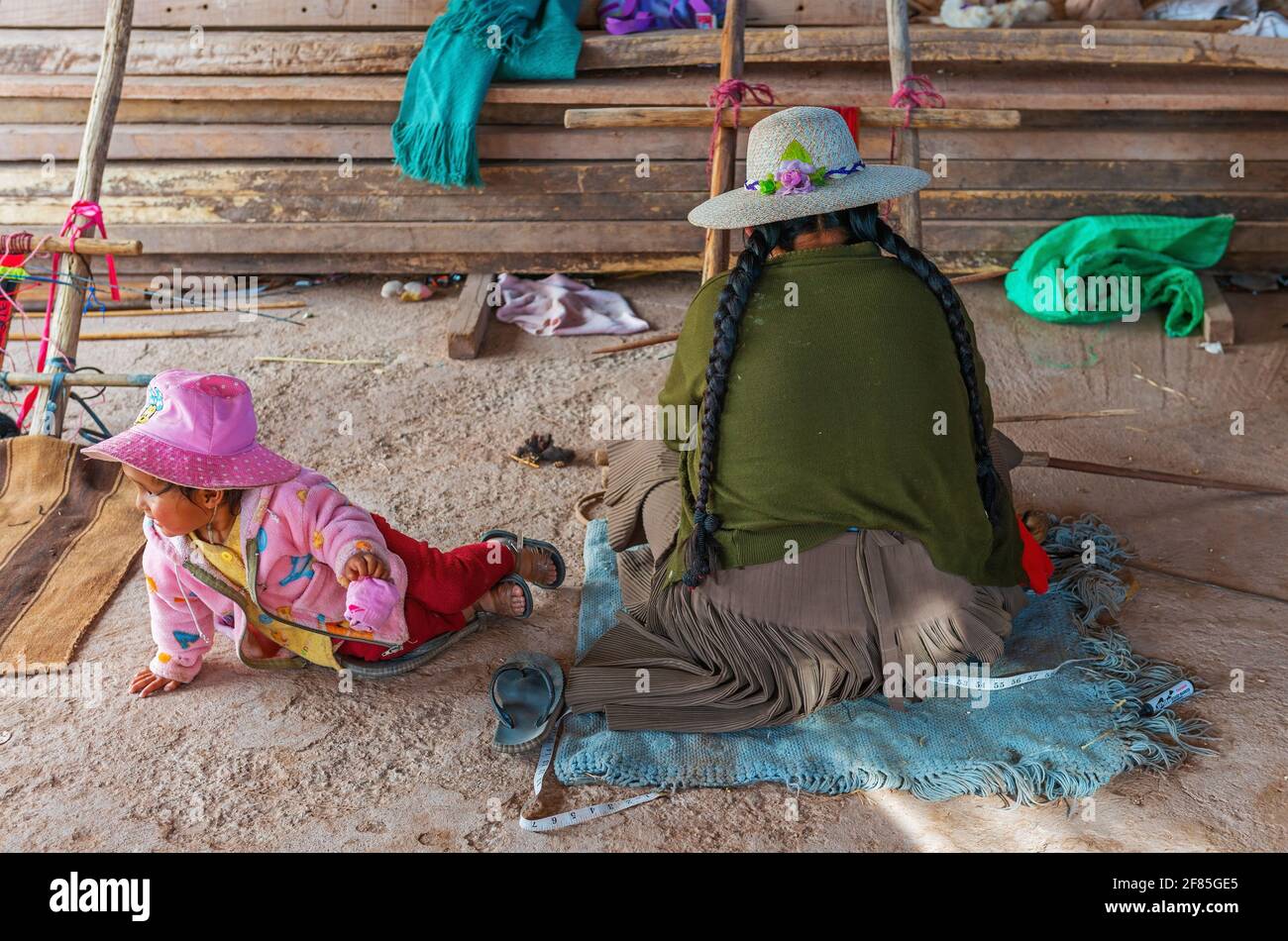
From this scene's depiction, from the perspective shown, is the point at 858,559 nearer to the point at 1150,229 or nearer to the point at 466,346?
the point at 466,346

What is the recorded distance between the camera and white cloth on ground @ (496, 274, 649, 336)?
17.4 feet

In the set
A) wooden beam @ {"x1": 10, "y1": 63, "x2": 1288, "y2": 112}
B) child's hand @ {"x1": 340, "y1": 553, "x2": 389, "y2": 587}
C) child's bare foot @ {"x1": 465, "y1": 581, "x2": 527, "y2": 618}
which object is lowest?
child's bare foot @ {"x1": 465, "y1": 581, "x2": 527, "y2": 618}

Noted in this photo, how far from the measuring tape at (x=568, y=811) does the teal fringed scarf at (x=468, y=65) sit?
357cm

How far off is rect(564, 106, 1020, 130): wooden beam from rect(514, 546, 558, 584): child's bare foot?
146 cm

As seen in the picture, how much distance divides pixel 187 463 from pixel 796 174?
1.62 m

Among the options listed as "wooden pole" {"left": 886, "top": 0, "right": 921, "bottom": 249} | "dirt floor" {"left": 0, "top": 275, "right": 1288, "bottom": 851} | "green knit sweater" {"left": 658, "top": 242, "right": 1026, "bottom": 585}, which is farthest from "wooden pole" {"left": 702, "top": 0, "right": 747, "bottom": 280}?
"green knit sweater" {"left": 658, "top": 242, "right": 1026, "bottom": 585}

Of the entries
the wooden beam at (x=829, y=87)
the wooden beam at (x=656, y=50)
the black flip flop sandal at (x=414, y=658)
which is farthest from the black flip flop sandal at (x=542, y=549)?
the wooden beam at (x=656, y=50)

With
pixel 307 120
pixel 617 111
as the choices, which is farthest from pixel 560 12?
pixel 617 111

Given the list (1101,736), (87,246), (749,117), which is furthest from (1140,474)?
(87,246)

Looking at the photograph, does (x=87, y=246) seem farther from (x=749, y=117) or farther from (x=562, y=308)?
(x=749, y=117)

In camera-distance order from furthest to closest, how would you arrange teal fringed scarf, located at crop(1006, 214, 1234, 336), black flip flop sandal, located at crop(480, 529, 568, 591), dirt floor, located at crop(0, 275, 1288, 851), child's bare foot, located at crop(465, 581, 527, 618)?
1. teal fringed scarf, located at crop(1006, 214, 1234, 336)
2. black flip flop sandal, located at crop(480, 529, 568, 591)
3. child's bare foot, located at crop(465, 581, 527, 618)
4. dirt floor, located at crop(0, 275, 1288, 851)

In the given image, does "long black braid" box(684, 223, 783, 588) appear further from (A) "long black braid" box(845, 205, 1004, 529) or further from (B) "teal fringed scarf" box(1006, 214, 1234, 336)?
(B) "teal fringed scarf" box(1006, 214, 1234, 336)

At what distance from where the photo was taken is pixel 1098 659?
2.91m

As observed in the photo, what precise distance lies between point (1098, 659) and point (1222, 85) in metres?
3.69
